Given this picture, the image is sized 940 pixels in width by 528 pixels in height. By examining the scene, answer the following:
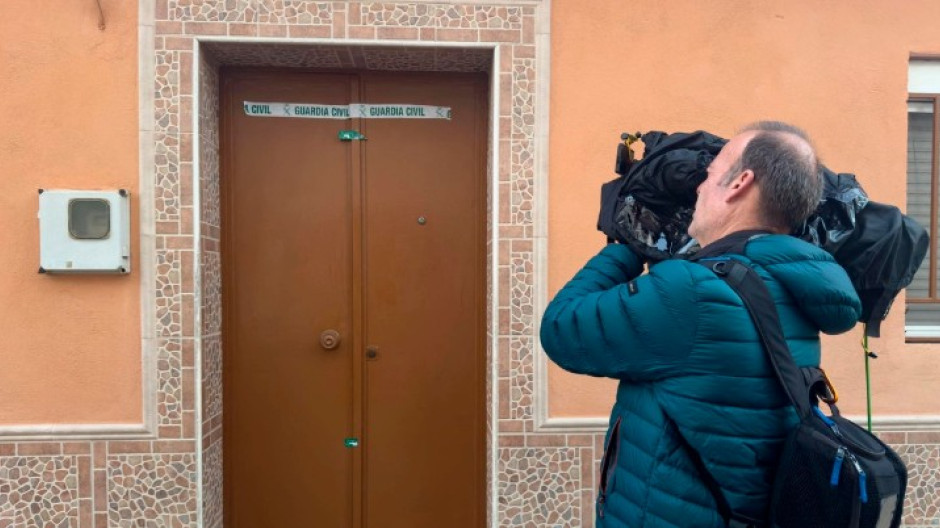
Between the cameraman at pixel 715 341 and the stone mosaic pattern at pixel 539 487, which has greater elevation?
the cameraman at pixel 715 341

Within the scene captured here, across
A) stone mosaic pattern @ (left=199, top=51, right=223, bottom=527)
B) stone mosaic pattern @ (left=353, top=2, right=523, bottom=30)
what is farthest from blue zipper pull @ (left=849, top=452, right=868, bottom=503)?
stone mosaic pattern @ (left=199, top=51, right=223, bottom=527)

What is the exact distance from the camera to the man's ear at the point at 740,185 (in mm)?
1390

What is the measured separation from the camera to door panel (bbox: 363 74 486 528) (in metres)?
3.34

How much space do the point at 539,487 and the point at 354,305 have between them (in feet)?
4.27

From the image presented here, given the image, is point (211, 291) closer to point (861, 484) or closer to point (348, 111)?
point (348, 111)

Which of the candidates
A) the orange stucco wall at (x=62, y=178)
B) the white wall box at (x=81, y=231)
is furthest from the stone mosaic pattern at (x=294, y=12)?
the white wall box at (x=81, y=231)

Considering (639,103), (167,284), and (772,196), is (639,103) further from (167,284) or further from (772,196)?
(167,284)

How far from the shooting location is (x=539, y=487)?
3094 millimetres

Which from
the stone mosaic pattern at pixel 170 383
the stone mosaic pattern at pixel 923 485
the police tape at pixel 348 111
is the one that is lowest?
the stone mosaic pattern at pixel 923 485

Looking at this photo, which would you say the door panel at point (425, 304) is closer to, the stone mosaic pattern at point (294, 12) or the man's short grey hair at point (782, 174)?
the stone mosaic pattern at point (294, 12)

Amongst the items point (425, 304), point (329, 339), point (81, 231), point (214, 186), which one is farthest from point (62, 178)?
point (425, 304)

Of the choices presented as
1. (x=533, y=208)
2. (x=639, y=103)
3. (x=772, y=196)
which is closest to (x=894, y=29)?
(x=639, y=103)

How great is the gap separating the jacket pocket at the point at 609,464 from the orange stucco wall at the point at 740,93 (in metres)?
1.52

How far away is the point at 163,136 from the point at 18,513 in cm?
185
